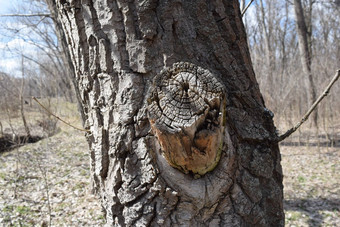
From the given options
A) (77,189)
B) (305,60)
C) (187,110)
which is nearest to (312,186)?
(77,189)

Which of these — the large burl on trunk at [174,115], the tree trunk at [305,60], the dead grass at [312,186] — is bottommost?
the dead grass at [312,186]

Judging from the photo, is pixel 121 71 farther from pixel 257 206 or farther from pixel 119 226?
pixel 257 206

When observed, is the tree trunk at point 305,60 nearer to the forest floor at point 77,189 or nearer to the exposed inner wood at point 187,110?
the forest floor at point 77,189

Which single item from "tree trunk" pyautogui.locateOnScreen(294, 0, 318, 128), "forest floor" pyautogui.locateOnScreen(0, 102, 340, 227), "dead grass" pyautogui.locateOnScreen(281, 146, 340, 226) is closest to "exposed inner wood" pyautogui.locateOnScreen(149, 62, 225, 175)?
"forest floor" pyautogui.locateOnScreen(0, 102, 340, 227)

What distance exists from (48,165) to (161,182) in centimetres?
570

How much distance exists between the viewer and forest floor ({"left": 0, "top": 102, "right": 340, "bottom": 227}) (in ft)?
11.7

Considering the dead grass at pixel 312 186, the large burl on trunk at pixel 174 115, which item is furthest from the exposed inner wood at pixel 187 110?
the dead grass at pixel 312 186

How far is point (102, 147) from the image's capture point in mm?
1196

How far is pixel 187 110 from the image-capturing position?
0.95m

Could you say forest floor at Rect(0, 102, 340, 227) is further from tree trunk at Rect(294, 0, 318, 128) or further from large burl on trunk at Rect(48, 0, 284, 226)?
large burl on trunk at Rect(48, 0, 284, 226)

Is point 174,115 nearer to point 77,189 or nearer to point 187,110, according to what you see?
point 187,110

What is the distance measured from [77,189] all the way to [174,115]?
4265 mm

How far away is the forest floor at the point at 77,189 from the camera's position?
3553mm

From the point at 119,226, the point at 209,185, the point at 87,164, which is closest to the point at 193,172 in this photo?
the point at 209,185
